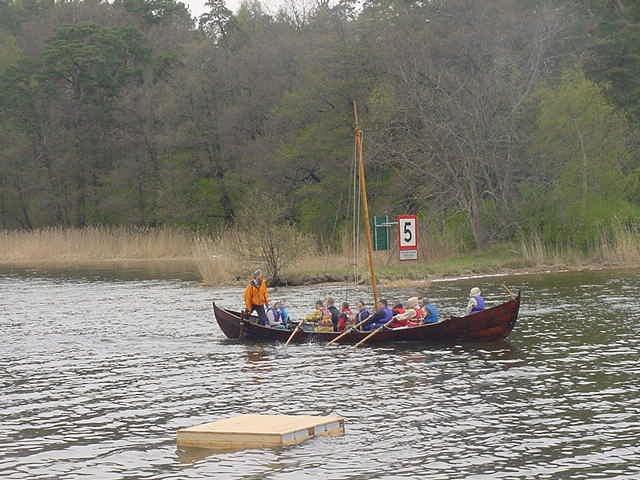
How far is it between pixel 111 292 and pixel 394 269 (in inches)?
463

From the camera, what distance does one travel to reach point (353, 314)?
99.7 feet

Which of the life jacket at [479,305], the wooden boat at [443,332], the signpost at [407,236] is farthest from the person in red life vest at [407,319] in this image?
the signpost at [407,236]

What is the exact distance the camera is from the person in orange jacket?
31.1 meters

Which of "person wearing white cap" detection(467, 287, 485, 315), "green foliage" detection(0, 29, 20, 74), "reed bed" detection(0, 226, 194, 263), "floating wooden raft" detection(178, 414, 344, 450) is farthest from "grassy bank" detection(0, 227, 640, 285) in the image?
"green foliage" detection(0, 29, 20, 74)

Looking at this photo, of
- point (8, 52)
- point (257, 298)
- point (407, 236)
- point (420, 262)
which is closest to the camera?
point (257, 298)

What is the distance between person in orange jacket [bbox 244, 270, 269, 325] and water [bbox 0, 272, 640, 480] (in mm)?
1219

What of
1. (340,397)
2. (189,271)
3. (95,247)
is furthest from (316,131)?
(340,397)

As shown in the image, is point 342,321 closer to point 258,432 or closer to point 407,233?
point 407,233

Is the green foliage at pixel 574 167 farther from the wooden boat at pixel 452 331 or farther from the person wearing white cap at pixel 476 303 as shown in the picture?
the wooden boat at pixel 452 331

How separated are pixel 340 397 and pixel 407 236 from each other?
18913 mm

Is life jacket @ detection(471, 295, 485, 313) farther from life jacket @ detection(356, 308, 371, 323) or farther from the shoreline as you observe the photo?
the shoreline

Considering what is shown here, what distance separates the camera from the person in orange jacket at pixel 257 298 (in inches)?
1223

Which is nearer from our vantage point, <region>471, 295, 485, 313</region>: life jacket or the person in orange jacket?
<region>471, 295, 485, 313</region>: life jacket

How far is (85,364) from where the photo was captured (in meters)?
27.2
